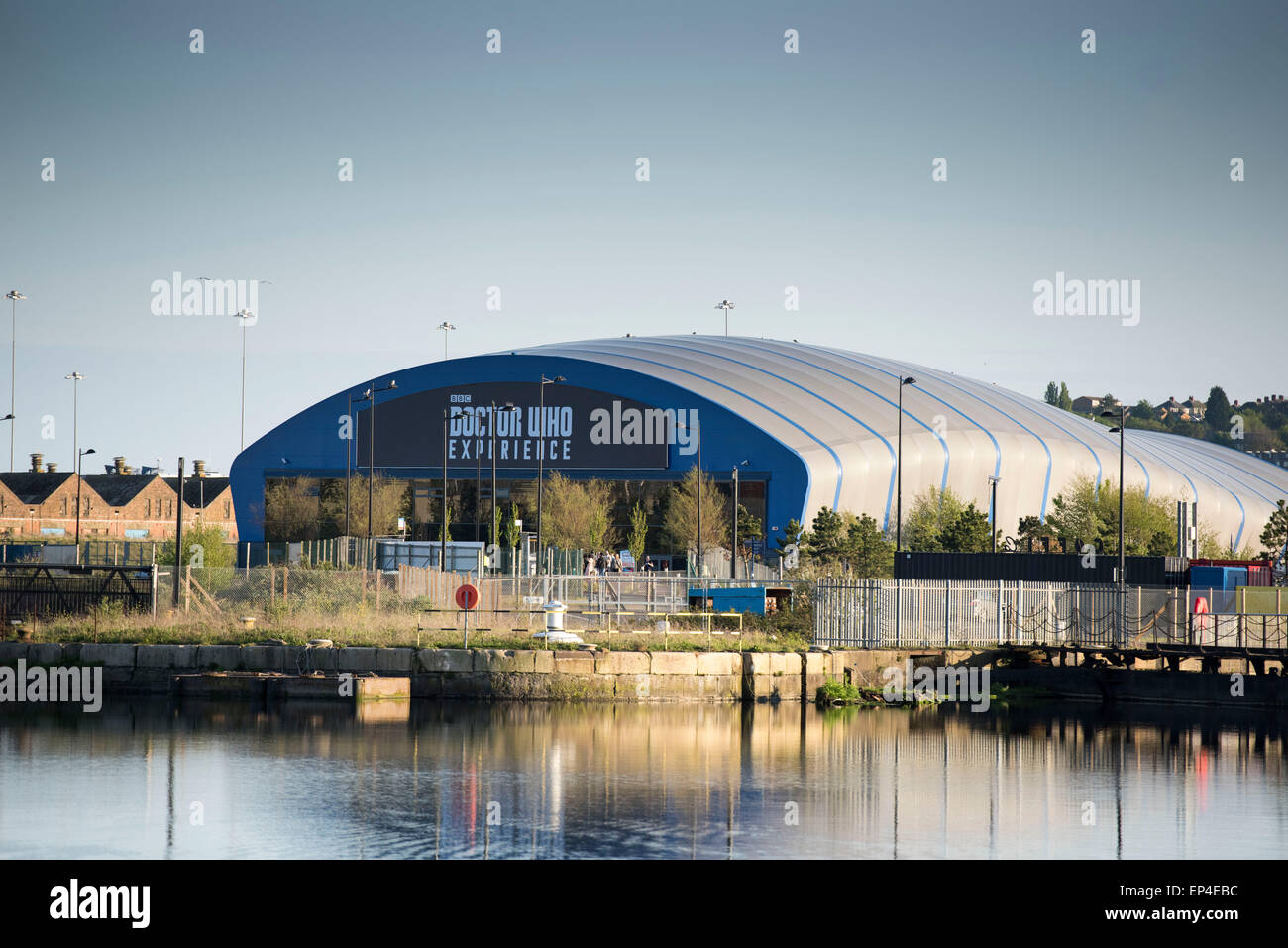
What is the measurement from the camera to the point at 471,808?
17578 millimetres

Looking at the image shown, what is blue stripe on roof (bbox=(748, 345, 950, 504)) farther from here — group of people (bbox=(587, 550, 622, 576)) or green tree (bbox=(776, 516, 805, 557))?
group of people (bbox=(587, 550, 622, 576))

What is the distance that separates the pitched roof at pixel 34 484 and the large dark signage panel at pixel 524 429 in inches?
1423

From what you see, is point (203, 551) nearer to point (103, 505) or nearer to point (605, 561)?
point (605, 561)

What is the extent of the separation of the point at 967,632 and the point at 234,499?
173 ft

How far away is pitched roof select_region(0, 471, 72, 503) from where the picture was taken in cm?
9881

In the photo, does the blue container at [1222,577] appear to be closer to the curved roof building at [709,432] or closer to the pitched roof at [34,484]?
the curved roof building at [709,432]

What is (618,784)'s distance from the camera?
1961 cm

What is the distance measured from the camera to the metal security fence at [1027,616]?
34.2 m

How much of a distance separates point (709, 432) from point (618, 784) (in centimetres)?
4877

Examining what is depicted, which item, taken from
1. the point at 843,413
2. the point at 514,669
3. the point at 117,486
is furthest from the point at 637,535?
the point at 117,486

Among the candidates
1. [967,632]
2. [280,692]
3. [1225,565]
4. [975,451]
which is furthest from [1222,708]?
[975,451]

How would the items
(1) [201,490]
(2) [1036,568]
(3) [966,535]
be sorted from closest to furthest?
(2) [1036,568], (3) [966,535], (1) [201,490]

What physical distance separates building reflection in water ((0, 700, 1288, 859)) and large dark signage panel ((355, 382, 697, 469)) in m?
41.1

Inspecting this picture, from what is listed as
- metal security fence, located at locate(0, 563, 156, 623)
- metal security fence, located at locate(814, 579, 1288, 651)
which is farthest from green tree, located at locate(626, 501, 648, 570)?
metal security fence, located at locate(0, 563, 156, 623)
